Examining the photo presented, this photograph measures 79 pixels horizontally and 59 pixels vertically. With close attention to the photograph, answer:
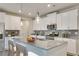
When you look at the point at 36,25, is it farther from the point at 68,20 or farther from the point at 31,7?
the point at 68,20

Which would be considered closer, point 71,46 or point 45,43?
point 71,46

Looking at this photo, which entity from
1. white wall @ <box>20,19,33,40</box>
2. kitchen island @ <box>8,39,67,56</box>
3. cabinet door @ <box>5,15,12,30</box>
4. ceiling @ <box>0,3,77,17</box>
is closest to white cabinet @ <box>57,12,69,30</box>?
ceiling @ <box>0,3,77,17</box>

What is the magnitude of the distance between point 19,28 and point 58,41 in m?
0.78

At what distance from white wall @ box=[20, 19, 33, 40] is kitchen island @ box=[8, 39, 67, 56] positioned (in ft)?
0.56

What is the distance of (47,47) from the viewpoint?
1981mm

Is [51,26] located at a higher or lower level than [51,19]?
lower

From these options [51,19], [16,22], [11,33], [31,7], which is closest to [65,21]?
[51,19]

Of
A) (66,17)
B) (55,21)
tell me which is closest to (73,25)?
(66,17)

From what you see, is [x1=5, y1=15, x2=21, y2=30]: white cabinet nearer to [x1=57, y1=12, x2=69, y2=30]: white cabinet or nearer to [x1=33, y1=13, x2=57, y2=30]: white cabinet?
[x1=33, y1=13, x2=57, y2=30]: white cabinet

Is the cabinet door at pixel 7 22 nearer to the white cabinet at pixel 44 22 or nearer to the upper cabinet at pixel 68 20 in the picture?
the white cabinet at pixel 44 22

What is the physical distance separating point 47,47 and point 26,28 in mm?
543

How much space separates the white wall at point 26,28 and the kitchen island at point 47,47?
171 mm

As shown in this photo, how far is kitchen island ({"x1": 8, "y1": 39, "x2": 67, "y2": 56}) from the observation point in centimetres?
192

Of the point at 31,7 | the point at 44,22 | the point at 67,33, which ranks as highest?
the point at 31,7
